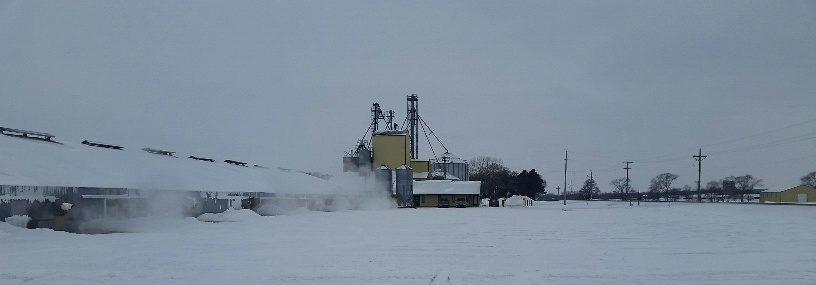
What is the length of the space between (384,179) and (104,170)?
42.0 m

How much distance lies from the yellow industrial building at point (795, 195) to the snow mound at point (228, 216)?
2905 inches

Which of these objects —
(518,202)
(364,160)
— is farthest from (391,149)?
(518,202)

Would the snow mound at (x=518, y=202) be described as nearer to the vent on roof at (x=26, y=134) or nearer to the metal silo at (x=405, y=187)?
the metal silo at (x=405, y=187)

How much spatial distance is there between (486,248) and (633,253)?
3307 millimetres

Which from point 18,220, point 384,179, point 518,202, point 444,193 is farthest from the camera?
point 518,202

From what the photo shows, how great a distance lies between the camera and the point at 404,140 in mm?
71125

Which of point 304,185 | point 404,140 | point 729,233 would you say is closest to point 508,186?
point 404,140

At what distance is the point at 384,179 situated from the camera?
65062 mm

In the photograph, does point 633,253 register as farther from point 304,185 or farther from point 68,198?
point 304,185

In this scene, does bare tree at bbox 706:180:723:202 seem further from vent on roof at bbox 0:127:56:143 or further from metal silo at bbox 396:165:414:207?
vent on roof at bbox 0:127:56:143

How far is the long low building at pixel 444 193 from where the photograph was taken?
65.9 metres

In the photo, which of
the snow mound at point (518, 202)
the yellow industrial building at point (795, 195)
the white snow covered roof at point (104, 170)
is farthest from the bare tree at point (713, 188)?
the white snow covered roof at point (104, 170)

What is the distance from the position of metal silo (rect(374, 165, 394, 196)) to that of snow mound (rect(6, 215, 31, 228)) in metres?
47.6

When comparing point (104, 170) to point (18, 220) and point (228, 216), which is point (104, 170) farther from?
point (18, 220)
